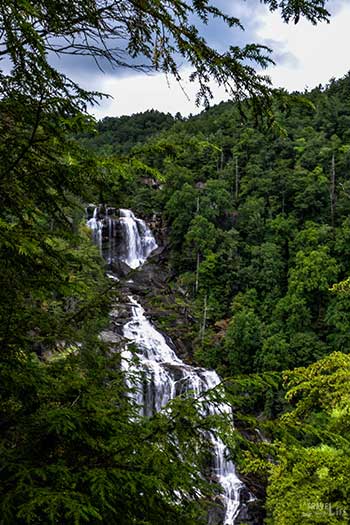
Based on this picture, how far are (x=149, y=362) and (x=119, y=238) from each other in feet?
40.5

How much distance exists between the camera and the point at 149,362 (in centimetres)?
1939

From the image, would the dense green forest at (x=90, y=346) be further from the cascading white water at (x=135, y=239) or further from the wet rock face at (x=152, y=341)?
the cascading white water at (x=135, y=239)

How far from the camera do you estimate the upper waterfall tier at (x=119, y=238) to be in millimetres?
29016

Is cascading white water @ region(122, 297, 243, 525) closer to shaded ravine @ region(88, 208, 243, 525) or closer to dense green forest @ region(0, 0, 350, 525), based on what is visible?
shaded ravine @ region(88, 208, 243, 525)

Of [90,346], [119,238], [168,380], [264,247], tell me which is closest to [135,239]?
[119,238]

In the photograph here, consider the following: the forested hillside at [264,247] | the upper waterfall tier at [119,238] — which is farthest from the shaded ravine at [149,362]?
the forested hillside at [264,247]

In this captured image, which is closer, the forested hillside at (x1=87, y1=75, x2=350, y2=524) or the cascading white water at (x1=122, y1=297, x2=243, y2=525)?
the cascading white water at (x1=122, y1=297, x2=243, y2=525)

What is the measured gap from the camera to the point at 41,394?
94.8 inches

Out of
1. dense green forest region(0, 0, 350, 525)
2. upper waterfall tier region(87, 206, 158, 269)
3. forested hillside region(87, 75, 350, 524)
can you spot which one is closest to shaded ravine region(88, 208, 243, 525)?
upper waterfall tier region(87, 206, 158, 269)

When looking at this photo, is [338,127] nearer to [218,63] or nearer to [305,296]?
[305,296]

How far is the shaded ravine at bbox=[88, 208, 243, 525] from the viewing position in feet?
39.5

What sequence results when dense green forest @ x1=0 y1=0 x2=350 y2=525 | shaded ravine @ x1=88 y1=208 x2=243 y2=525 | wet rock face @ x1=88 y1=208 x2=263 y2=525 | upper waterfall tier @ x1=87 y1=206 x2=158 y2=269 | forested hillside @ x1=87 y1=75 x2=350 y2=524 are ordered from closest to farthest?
dense green forest @ x1=0 y1=0 x2=350 y2=525, shaded ravine @ x1=88 y1=208 x2=243 y2=525, wet rock face @ x1=88 y1=208 x2=263 y2=525, forested hillside @ x1=87 y1=75 x2=350 y2=524, upper waterfall tier @ x1=87 y1=206 x2=158 y2=269

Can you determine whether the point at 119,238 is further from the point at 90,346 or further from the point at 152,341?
the point at 90,346

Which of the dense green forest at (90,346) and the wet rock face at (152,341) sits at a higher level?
the dense green forest at (90,346)
